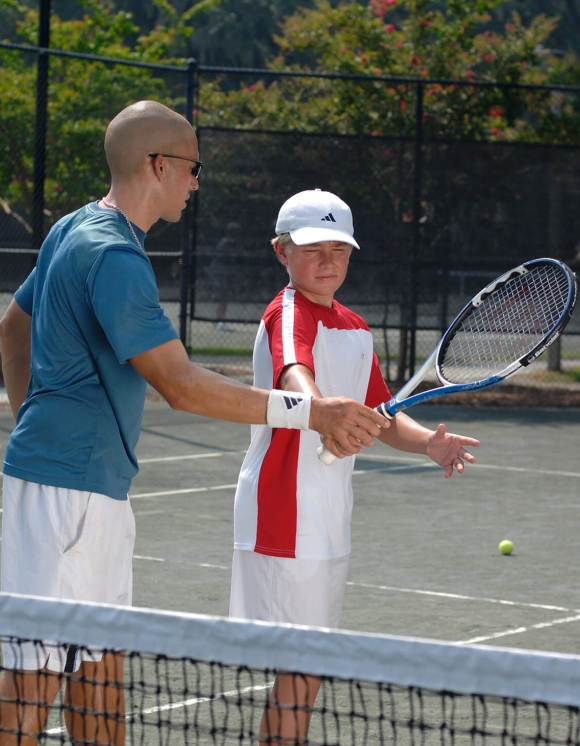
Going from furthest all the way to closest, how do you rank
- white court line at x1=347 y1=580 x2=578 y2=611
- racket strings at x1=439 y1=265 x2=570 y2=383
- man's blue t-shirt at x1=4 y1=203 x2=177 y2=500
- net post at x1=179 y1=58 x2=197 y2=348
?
net post at x1=179 y1=58 x2=197 y2=348 < white court line at x1=347 y1=580 x2=578 y2=611 < racket strings at x1=439 y1=265 x2=570 y2=383 < man's blue t-shirt at x1=4 y1=203 x2=177 y2=500

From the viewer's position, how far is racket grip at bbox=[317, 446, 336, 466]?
3.46 meters

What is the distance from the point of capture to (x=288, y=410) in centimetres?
329

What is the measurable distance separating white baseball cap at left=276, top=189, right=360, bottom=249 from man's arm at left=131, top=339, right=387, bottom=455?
1.81 ft

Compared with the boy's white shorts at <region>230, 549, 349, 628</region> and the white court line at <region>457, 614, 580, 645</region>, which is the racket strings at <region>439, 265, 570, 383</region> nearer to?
the boy's white shorts at <region>230, 549, 349, 628</region>

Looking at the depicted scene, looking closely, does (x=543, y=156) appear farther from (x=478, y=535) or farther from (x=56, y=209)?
(x=478, y=535)

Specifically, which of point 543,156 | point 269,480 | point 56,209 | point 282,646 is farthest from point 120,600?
point 543,156

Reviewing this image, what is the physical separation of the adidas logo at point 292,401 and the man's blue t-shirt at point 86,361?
1.07 feet

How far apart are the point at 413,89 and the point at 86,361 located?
1247 cm

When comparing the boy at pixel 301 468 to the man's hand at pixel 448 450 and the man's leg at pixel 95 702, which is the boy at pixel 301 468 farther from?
the man's leg at pixel 95 702

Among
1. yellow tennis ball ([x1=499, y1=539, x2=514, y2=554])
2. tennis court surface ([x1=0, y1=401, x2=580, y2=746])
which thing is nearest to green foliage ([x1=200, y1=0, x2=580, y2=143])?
→ tennis court surface ([x1=0, y1=401, x2=580, y2=746])

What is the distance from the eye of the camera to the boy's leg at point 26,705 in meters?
3.20

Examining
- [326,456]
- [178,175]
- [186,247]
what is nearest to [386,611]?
[326,456]

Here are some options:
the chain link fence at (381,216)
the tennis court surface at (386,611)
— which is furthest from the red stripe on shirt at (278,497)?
the chain link fence at (381,216)

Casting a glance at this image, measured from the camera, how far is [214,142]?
45.3ft
